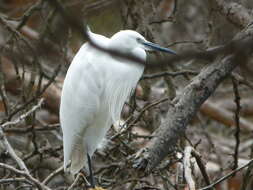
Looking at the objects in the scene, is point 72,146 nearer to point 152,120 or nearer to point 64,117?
point 64,117

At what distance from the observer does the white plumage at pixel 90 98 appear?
305 centimetres

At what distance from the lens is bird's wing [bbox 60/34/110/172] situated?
3.04 metres

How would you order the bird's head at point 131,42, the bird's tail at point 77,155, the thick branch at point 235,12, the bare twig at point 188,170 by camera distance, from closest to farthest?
1. the bare twig at point 188,170
2. the thick branch at point 235,12
3. the bird's head at point 131,42
4. the bird's tail at point 77,155

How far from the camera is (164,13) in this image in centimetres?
654

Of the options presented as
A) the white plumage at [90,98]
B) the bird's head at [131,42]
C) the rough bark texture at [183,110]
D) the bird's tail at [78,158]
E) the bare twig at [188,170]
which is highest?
the rough bark texture at [183,110]

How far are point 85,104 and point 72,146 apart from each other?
0.30 meters

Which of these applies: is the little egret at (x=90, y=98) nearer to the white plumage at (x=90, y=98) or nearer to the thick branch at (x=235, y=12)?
the white plumage at (x=90, y=98)

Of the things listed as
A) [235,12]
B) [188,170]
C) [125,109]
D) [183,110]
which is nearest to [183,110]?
[183,110]

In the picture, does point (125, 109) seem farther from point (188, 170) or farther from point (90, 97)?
point (188, 170)

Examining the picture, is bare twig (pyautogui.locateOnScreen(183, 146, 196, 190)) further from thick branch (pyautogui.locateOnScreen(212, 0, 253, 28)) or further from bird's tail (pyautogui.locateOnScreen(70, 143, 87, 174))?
bird's tail (pyautogui.locateOnScreen(70, 143, 87, 174))

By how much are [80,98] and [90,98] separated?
0.07m

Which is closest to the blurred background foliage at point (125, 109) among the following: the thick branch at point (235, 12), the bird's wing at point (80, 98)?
the thick branch at point (235, 12)

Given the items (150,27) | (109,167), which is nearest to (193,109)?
(109,167)

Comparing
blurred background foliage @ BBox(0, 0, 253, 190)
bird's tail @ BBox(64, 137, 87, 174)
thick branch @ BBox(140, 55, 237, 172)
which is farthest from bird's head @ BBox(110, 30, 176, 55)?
thick branch @ BBox(140, 55, 237, 172)
